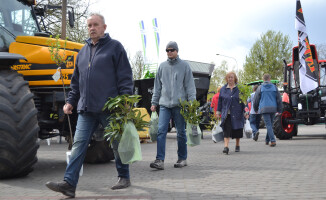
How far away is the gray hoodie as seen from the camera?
289 inches

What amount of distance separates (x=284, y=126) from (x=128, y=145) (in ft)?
35.2

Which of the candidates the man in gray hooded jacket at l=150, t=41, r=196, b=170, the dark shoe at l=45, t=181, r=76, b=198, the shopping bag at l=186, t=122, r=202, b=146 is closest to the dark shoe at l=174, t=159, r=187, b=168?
the man in gray hooded jacket at l=150, t=41, r=196, b=170

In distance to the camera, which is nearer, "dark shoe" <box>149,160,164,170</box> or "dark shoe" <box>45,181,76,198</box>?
"dark shoe" <box>45,181,76,198</box>

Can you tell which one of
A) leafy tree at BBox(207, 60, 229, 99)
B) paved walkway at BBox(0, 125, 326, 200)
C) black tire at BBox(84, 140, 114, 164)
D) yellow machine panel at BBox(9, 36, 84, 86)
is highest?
leafy tree at BBox(207, 60, 229, 99)

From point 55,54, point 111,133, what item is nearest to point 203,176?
point 111,133

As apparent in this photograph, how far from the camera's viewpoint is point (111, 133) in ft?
16.0

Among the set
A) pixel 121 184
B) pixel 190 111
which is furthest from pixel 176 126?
pixel 121 184

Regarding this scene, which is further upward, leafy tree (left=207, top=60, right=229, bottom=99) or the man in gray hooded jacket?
leafy tree (left=207, top=60, right=229, bottom=99)

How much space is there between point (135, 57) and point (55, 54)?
1591 inches

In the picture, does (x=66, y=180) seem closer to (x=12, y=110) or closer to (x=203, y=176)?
(x=12, y=110)

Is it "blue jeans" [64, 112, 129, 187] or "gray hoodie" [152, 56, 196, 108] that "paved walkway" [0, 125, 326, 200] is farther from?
"gray hoodie" [152, 56, 196, 108]

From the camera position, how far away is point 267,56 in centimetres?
4891

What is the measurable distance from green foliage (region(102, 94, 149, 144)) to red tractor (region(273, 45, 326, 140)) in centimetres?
1018

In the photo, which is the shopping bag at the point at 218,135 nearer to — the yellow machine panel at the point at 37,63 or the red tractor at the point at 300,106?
the yellow machine panel at the point at 37,63
